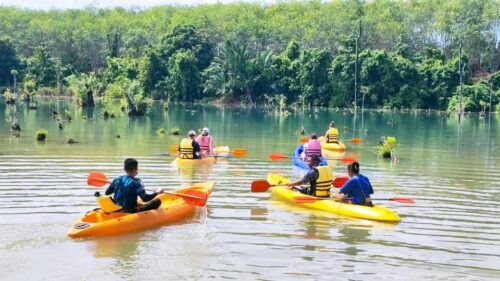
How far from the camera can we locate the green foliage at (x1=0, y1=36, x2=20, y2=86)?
89.9 meters

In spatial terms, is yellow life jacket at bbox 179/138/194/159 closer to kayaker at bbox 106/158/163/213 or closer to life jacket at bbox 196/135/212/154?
life jacket at bbox 196/135/212/154

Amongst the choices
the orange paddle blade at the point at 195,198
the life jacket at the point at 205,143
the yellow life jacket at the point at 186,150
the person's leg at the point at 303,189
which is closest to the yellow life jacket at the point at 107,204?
the orange paddle blade at the point at 195,198

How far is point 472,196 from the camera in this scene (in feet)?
55.1

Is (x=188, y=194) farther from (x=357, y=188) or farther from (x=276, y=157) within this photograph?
(x=276, y=157)

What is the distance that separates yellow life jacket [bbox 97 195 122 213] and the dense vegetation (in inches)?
1628

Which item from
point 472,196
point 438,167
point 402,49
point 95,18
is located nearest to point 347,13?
point 402,49

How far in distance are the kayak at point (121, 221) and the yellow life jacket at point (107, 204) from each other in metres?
0.07

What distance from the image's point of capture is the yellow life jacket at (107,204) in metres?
11.7

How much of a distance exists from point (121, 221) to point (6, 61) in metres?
85.2

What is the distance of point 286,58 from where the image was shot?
8319cm

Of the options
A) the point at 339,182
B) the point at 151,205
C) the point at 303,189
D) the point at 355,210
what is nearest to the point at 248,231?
the point at 151,205

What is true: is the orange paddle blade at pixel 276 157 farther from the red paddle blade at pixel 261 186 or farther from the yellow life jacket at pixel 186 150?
the red paddle blade at pixel 261 186

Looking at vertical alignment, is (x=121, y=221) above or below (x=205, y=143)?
below

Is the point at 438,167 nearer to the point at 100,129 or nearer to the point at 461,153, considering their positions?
the point at 461,153
